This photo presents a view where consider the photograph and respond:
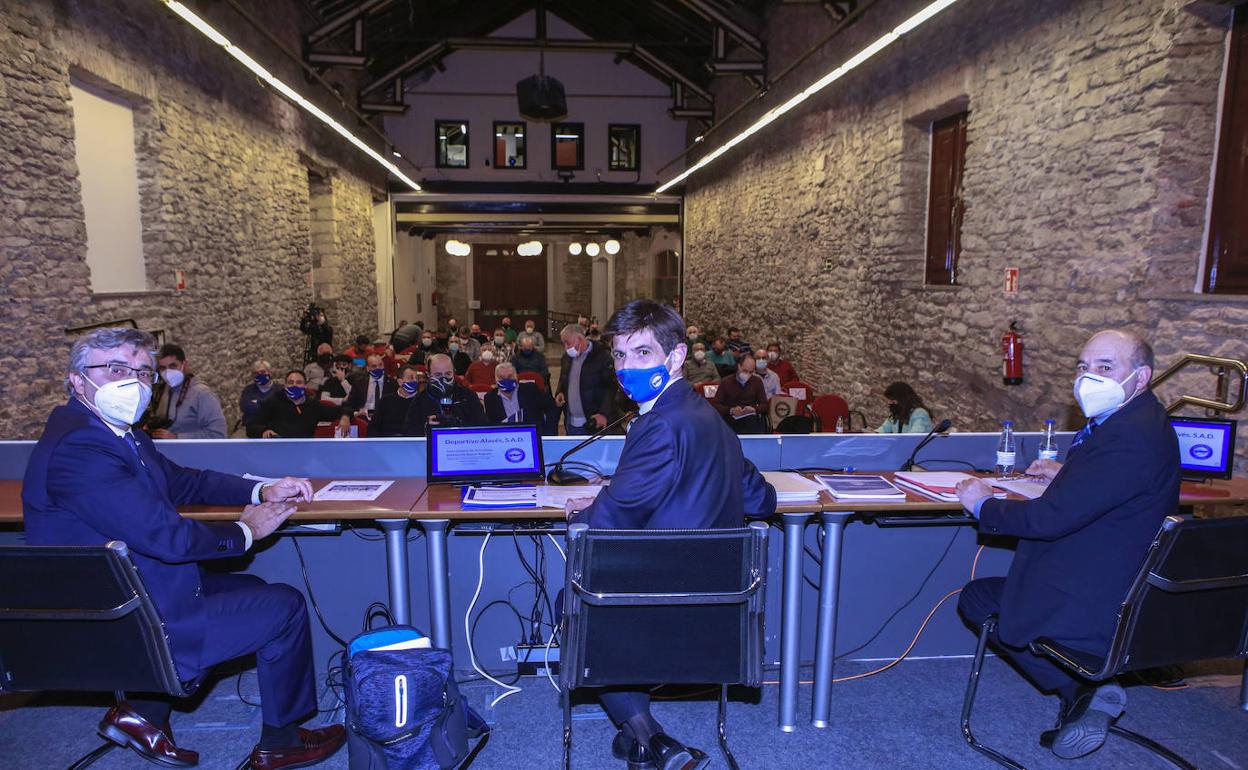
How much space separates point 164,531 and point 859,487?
2731 mm

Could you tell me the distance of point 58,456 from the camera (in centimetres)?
247

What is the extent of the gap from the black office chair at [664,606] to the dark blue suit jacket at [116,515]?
1316mm

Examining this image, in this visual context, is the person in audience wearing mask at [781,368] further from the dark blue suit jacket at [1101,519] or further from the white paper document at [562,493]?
the dark blue suit jacket at [1101,519]

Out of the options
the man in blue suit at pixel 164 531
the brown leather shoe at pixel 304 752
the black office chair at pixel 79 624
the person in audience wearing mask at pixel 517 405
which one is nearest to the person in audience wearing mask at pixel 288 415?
the person in audience wearing mask at pixel 517 405

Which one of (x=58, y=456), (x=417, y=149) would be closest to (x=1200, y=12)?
(x=58, y=456)

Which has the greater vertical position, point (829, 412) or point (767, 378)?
point (767, 378)

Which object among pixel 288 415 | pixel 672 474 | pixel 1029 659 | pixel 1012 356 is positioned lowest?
pixel 1029 659

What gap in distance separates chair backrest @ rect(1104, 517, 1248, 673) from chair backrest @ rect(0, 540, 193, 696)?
3211mm

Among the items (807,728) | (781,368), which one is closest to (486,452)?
(807,728)

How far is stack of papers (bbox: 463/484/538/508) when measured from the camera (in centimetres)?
313

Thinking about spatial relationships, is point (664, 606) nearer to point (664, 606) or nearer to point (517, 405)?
point (664, 606)

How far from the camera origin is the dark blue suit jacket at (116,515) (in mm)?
2459

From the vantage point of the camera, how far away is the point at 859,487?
338cm

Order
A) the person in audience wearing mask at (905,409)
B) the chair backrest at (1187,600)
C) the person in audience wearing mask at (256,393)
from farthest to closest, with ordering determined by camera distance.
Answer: the person in audience wearing mask at (256,393), the person in audience wearing mask at (905,409), the chair backrest at (1187,600)
